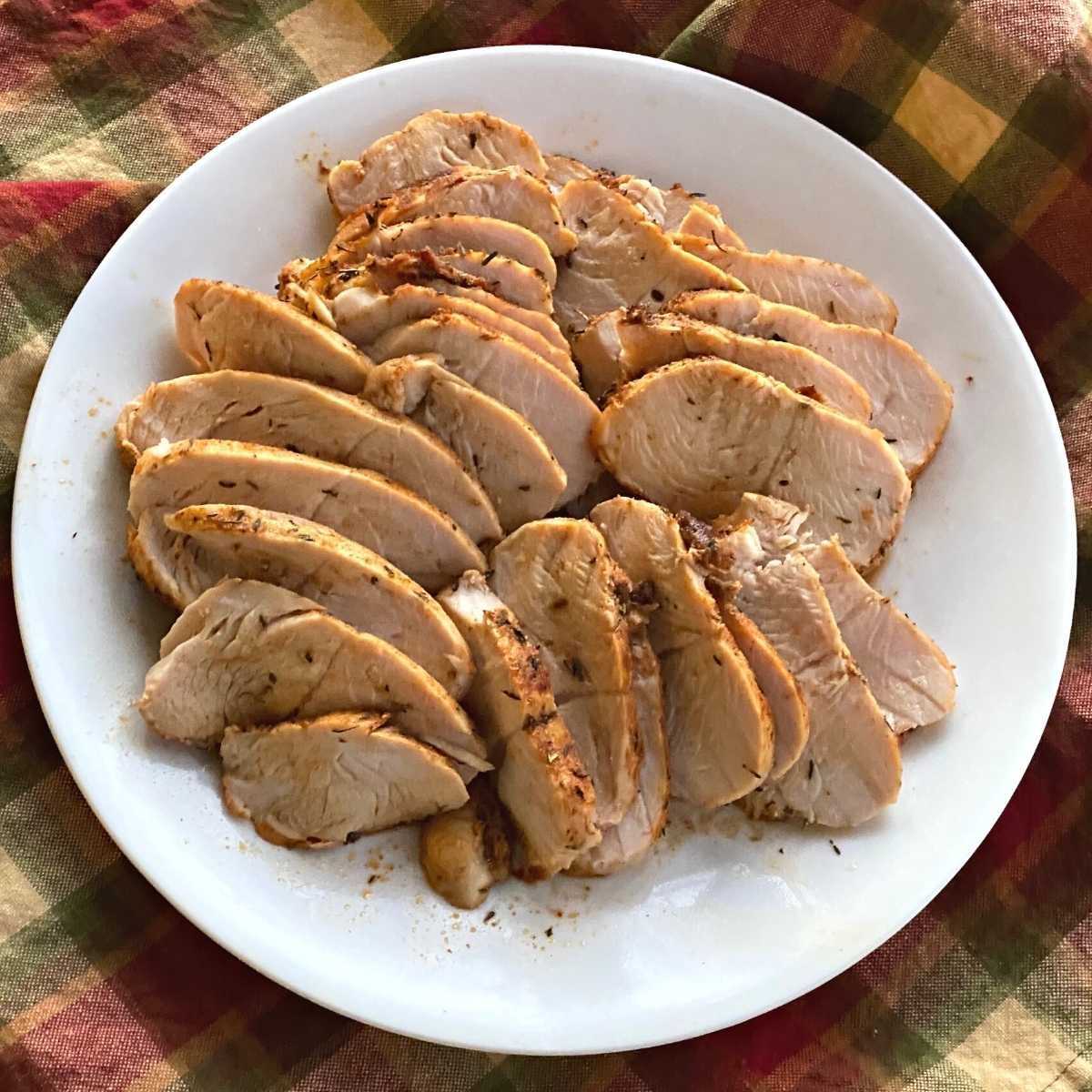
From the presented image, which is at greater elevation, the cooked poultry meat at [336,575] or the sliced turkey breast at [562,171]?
the sliced turkey breast at [562,171]

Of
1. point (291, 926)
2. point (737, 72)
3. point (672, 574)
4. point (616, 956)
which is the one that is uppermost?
point (737, 72)

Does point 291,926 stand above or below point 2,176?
below

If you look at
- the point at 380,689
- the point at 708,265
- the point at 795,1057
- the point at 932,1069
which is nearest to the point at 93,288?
the point at 380,689

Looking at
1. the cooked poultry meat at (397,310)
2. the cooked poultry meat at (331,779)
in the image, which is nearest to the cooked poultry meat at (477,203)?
the cooked poultry meat at (397,310)

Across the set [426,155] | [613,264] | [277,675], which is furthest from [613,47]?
[277,675]

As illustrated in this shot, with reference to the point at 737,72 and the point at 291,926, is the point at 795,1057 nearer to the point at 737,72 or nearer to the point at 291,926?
the point at 291,926

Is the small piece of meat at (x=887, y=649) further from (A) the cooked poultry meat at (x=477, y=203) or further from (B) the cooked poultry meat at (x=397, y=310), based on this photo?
(A) the cooked poultry meat at (x=477, y=203)
